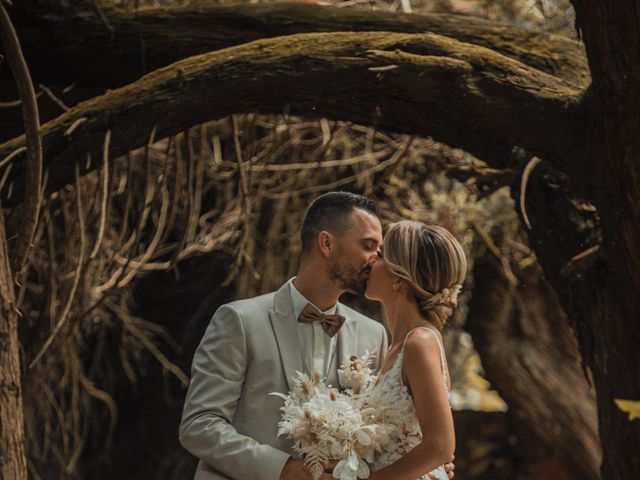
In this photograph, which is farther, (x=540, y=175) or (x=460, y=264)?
(x=540, y=175)

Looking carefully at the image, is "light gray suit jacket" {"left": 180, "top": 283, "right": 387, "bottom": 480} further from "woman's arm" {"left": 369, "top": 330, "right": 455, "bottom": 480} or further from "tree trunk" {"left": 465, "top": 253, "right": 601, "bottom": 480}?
"tree trunk" {"left": 465, "top": 253, "right": 601, "bottom": 480}

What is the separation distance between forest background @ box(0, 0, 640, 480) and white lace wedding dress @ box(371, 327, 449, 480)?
1106 mm

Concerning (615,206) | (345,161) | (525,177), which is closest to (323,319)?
(615,206)

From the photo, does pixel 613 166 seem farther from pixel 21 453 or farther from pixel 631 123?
pixel 21 453

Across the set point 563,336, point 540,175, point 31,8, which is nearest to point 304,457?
point 540,175

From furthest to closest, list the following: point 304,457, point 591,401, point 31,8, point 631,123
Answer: point 591,401 < point 31,8 < point 631,123 < point 304,457

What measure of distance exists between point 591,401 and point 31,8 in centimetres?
515

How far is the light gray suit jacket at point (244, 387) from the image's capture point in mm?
3334

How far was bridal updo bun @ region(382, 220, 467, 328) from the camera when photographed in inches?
134

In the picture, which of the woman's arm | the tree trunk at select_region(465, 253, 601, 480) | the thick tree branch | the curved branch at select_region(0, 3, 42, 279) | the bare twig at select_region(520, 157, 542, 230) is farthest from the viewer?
the tree trunk at select_region(465, 253, 601, 480)

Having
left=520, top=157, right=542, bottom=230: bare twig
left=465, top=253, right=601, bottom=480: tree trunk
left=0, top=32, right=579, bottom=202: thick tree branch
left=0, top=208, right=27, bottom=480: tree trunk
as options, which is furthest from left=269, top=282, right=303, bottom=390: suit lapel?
left=465, top=253, right=601, bottom=480: tree trunk

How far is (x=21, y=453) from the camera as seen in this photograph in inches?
133

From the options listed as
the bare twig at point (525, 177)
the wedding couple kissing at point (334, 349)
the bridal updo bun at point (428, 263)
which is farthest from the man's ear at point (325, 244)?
the bare twig at point (525, 177)

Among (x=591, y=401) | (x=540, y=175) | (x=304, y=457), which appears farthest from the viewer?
(x=591, y=401)
